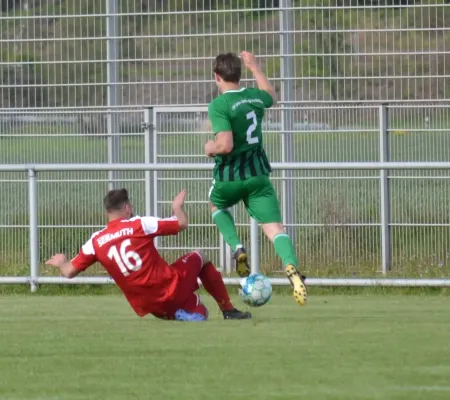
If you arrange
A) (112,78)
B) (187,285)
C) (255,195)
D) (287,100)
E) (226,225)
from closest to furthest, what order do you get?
(187,285) < (255,195) < (226,225) < (287,100) < (112,78)

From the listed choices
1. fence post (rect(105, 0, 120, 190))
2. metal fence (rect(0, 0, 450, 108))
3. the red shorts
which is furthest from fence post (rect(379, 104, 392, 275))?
the red shorts

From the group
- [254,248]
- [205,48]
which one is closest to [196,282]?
[254,248]

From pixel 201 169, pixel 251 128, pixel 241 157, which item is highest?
pixel 251 128

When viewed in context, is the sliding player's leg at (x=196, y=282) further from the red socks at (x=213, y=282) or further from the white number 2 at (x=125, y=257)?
the white number 2 at (x=125, y=257)

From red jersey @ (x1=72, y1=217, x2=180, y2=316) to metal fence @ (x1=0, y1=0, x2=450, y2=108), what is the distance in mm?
5817

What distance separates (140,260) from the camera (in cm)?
969

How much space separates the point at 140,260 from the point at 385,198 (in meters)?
5.45

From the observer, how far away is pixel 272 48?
1567 cm

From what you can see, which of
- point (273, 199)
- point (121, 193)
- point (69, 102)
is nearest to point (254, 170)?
point (273, 199)

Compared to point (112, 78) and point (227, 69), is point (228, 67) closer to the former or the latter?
point (227, 69)

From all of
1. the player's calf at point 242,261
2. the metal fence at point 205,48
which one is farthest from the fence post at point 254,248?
the metal fence at point 205,48

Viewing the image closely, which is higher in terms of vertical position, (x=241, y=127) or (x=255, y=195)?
(x=241, y=127)

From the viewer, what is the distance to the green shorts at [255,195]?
10.3 meters

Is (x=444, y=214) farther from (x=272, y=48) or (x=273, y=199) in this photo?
(x=273, y=199)
